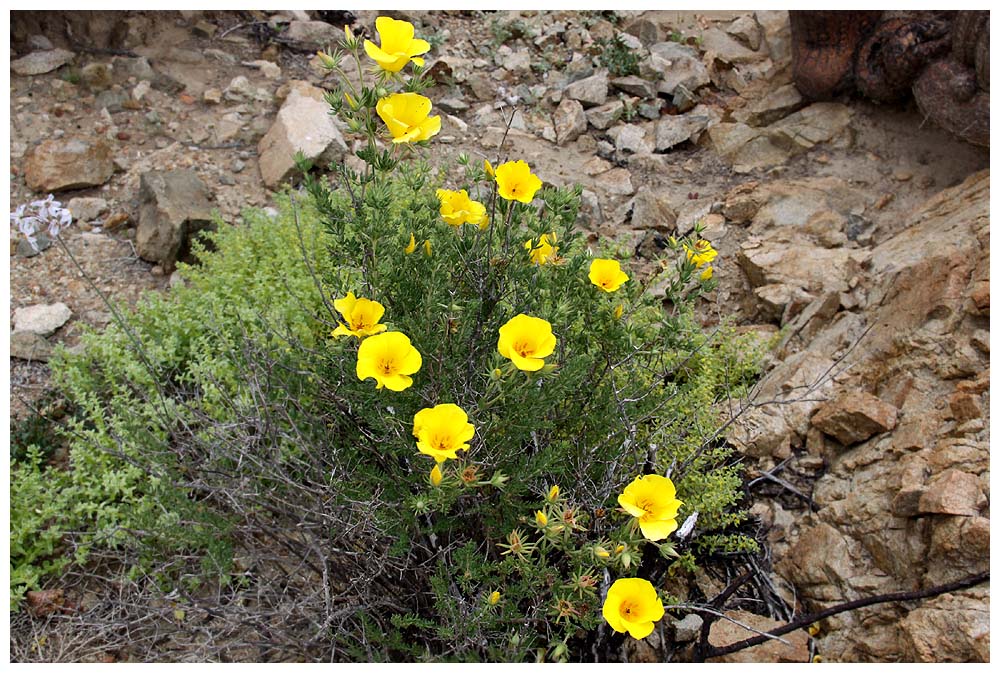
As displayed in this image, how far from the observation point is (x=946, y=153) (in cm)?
443

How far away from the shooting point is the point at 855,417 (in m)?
2.70

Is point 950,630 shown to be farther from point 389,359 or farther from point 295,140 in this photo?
point 295,140

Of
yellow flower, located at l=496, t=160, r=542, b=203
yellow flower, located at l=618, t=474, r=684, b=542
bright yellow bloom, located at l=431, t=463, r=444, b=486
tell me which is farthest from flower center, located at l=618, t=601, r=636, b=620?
yellow flower, located at l=496, t=160, r=542, b=203

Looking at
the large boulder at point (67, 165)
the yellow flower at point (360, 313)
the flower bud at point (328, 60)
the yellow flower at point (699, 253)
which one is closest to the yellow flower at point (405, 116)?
the flower bud at point (328, 60)

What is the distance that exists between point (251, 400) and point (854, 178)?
12.7ft

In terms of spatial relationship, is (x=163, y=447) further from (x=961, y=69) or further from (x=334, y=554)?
(x=961, y=69)

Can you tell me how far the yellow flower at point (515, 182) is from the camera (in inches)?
74.1

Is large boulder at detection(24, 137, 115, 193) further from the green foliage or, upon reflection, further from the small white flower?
the green foliage

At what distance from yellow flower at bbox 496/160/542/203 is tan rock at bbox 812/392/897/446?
1563 millimetres

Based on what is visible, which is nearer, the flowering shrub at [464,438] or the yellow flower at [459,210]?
the flowering shrub at [464,438]

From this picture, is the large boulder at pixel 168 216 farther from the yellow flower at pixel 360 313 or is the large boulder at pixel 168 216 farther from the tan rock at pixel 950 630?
the tan rock at pixel 950 630

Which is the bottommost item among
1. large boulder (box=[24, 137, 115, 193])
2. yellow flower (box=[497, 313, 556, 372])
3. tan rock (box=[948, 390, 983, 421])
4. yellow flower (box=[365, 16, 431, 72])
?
large boulder (box=[24, 137, 115, 193])

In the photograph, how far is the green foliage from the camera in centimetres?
586

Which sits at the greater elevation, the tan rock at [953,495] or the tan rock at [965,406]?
the tan rock at [965,406]
